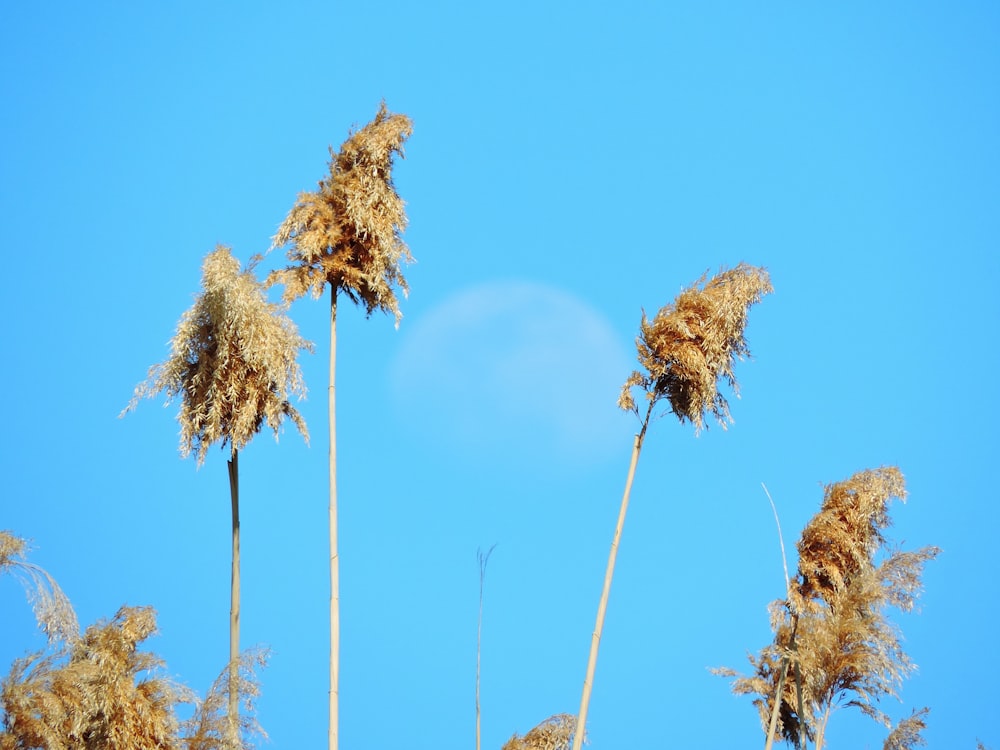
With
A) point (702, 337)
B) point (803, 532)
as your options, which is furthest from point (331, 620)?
point (803, 532)

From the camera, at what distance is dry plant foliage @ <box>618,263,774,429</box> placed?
938 cm

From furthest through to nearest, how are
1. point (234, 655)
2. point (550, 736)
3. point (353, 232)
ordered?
1. point (550, 736)
2. point (353, 232)
3. point (234, 655)

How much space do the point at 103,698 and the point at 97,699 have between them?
0.17 ft

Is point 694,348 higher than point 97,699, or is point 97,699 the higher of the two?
point 694,348

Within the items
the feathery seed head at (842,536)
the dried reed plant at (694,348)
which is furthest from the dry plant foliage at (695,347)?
the feathery seed head at (842,536)

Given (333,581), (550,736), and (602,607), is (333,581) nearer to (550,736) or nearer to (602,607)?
(602,607)

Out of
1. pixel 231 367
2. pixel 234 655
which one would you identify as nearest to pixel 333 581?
pixel 234 655

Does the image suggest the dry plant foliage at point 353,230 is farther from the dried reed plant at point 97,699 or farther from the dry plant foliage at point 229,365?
the dried reed plant at point 97,699

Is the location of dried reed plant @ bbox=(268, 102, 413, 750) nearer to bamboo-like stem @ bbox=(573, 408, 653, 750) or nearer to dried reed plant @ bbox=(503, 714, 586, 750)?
bamboo-like stem @ bbox=(573, 408, 653, 750)

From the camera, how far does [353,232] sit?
31.3 feet

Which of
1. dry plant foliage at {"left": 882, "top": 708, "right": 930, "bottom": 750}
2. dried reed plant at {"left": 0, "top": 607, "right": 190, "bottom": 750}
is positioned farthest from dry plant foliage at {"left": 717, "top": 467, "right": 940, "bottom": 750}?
dried reed plant at {"left": 0, "top": 607, "right": 190, "bottom": 750}

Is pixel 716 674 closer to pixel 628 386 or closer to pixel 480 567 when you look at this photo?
pixel 480 567

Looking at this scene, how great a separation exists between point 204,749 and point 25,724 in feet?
4.81

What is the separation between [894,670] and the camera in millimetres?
9414
